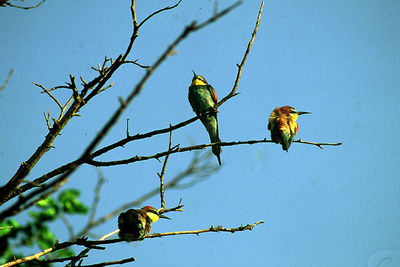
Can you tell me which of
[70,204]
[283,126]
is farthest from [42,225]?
[283,126]

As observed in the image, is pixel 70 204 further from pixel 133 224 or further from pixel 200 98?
pixel 200 98

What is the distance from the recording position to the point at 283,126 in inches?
144

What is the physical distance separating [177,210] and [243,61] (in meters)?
1.30

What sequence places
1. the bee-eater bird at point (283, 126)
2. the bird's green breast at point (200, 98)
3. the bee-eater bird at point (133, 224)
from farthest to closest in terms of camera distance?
1. the bird's green breast at point (200, 98)
2. the bee-eater bird at point (283, 126)
3. the bee-eater bird at point (133, 224)

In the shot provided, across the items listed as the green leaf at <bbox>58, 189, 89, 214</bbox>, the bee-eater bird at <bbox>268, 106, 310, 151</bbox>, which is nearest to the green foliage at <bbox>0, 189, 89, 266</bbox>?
the green leaf at <bbox>58, 189, 89, 214</bbox>

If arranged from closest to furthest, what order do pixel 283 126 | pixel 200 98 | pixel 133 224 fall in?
pixel 133 224 < pixel 283 126 < pixel 200 98

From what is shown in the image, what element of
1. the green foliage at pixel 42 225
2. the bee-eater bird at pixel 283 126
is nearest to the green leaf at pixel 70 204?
the green foliage at pixel 42 225

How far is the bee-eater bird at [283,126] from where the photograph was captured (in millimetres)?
3605

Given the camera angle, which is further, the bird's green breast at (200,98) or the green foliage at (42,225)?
the bird's green breast at (200,98)

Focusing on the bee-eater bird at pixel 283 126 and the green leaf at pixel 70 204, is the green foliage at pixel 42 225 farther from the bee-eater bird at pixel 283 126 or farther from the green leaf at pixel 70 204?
the bee-eater bird at pixel 283 126

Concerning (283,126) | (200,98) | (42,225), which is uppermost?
(200,98)

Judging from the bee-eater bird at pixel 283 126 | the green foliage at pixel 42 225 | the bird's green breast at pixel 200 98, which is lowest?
the green foliage at pixel 42 225

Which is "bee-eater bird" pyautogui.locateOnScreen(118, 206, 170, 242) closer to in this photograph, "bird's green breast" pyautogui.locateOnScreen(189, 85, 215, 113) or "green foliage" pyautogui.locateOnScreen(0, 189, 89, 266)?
"green foliage" pyautogui.locateOnScreen(0, 189, 89, 266)

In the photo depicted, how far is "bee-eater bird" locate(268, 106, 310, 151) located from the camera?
3.61m
